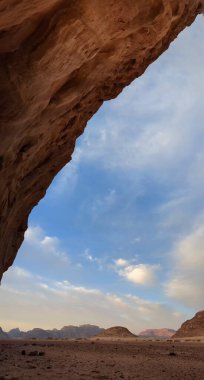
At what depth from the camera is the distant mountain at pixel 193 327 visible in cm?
5207

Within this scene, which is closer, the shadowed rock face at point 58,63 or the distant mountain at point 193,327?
the shadowed rock face at point 58,63

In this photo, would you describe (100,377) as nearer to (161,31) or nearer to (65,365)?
(65,365)

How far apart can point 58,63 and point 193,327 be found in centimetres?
5123

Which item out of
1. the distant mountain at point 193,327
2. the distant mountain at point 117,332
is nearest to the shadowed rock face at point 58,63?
the distant mountain at point 117,332

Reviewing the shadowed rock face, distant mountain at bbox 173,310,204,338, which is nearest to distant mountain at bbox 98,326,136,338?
distant mountain at bbox 173,310,204,338

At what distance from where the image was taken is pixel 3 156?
10.4 metres

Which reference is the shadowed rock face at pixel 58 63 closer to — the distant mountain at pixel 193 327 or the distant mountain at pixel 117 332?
the distant mountain at pixel 117 332

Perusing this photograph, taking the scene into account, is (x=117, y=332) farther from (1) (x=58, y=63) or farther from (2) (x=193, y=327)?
(1) (x=58, y=63)

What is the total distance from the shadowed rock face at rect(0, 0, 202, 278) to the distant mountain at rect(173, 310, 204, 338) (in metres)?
43.1

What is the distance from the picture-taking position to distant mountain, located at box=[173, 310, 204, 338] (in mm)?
52072

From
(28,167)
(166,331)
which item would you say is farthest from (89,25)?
(166,331)

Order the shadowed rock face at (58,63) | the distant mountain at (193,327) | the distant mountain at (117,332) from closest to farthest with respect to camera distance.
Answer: the shadowed rock face at (58,63), the distant mountain at (117,332), the distant mountain at (193,327)

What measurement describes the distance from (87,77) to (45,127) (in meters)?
1.87

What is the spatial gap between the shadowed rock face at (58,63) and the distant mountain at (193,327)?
141ft
